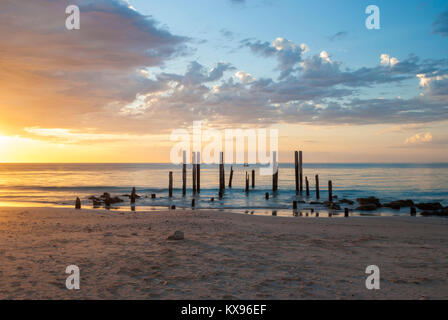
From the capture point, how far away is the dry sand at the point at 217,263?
249 inches

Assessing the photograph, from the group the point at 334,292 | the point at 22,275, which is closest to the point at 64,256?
the point at 22,275

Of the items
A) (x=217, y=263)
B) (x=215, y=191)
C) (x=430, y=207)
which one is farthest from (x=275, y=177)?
(x=217, y=263)

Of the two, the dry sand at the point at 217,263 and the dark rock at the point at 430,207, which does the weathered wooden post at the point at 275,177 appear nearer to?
the dark rock at the point at 430,207

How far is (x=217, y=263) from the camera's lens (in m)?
8.29

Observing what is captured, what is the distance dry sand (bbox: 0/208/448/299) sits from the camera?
632 cm

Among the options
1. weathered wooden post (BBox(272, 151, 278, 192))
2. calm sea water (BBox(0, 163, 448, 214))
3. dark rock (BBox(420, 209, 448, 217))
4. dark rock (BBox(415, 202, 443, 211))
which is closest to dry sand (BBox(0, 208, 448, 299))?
dark rock (BBox(420, 209, 448, 217))

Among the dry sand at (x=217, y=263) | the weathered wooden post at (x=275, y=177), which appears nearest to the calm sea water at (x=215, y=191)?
the weathered wooden post at (x=275, y=177)

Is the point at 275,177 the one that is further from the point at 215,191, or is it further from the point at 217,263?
the point at 217,263

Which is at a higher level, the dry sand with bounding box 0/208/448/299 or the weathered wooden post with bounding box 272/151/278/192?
the weathered wooden post with bounding box 272/151/278/192

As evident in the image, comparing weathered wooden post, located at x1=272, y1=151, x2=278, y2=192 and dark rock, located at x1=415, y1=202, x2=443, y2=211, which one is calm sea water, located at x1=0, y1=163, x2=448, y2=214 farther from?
dark rock, located at x1=415, y1=202, x2=443, y2=211

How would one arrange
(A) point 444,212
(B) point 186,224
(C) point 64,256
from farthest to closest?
1. (A) point 444,212
2. (B) point 186,224
3. (C) point 64,256

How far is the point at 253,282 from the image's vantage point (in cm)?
685

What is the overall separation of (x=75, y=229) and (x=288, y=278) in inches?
387

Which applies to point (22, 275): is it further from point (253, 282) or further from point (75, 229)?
point (75, 229)
